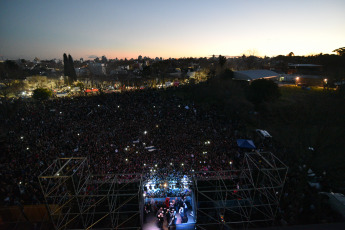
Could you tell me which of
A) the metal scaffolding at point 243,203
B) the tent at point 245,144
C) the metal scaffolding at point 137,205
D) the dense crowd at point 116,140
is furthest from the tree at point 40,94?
the tent at point 245,144

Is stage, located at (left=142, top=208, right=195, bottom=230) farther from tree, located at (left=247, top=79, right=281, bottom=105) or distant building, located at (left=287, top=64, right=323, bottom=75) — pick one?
distant building, located at (left=287, top=64, right=323, bottom=75)

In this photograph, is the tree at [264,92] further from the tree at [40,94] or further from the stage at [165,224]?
the tree at [40,94]

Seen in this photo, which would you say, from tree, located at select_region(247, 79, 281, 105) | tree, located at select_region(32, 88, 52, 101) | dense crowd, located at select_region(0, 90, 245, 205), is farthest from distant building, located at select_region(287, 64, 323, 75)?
tree, located at select_region(32, 88, 52, 101)

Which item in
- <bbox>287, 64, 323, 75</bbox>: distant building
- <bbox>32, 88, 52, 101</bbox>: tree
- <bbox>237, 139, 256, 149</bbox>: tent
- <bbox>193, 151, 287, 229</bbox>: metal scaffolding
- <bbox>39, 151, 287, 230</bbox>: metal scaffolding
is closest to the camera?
<bbox>39, 151, 287, 230</bbox>: metal scaffolding

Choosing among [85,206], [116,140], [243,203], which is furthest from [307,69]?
[85,206]

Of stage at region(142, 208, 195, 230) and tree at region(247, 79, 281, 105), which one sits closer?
stage at region(142, 208, 195, 230)

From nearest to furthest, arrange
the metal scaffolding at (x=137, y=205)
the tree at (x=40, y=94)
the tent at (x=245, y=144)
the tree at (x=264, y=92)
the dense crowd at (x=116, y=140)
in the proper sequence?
the metal scaffolding at (x=137, y=205)
the dense crowd at (x=116, y=140)
the tent at (x=245, y=144)
the tree at (x=264, y=92)
the tree at (x=40, y=94)

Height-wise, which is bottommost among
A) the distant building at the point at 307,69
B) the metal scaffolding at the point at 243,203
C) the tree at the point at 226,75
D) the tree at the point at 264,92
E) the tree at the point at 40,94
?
the metal scaffolding at the point at 243,203

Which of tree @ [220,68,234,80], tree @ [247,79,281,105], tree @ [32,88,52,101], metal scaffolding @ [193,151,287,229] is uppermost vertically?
tree @ [220,68,234,80]
